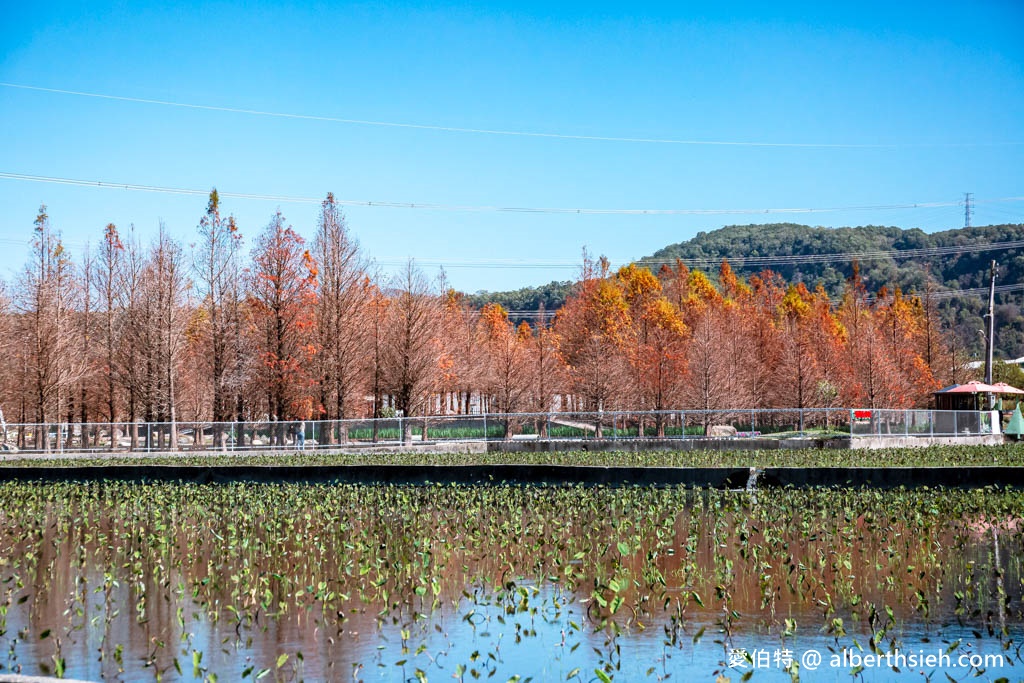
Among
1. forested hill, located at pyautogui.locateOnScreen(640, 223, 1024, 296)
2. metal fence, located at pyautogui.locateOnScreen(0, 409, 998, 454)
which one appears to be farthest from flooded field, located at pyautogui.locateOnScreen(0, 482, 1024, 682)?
forested hill, located at pyautogui.locateOnScreen(640, 223, 1024, 296)

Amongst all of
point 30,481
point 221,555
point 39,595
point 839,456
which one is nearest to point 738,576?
point 221,555

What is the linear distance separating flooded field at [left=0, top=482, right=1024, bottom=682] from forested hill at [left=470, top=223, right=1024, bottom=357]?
99.1m

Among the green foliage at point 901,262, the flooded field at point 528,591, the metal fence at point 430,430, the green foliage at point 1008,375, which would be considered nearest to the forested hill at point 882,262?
the green foliage at point 901,262

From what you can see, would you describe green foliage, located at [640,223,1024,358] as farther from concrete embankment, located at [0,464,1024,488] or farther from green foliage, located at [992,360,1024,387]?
concrete embankment, located at [0,464,1024,488]

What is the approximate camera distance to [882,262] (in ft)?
492

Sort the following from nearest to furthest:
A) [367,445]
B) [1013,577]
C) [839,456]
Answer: [1013,577], [839,456], [367,445]

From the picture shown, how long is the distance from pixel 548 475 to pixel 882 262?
13928 centimetres

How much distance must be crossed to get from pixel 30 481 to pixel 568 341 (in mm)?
33599

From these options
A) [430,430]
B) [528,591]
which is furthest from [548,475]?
[430,430]

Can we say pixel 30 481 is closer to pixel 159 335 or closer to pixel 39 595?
pixel 39 595

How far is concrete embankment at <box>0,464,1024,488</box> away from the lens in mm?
19078

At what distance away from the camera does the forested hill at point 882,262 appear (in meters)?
132

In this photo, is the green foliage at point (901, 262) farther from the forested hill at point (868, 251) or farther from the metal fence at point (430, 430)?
the metal fence at point (430, 430)

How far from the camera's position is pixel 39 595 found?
1090cm
